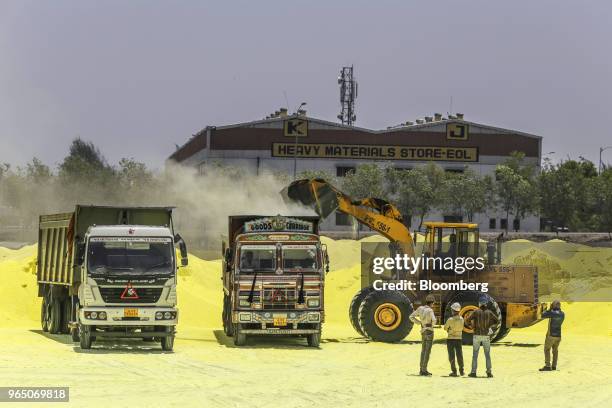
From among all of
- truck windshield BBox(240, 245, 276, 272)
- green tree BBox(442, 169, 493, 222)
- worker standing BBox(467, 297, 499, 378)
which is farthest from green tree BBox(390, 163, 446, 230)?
worker standing BBox(467, 297, 499, 378)

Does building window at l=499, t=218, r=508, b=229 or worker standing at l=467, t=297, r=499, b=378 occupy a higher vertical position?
building window at l=499, t=218, r=508, b=229

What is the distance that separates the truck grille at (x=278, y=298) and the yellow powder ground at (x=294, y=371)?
4.30ft

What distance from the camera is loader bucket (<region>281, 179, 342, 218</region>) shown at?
37.6 meters

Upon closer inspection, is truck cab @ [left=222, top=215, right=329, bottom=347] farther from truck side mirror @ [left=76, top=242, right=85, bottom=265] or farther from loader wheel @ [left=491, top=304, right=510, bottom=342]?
loader wheel @ [left=491, top=304, right=510, bottom=342]

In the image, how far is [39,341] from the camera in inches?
1383

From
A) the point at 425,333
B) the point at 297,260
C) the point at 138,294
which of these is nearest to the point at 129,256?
the point at 138,294

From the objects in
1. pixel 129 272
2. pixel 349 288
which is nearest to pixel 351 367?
pixel 129 272

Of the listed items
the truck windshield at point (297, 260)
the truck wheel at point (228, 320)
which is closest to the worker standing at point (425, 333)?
the truck windshield at point (297, 260)

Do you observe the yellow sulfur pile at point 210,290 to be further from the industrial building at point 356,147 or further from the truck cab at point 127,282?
the industrial building at point 356,147

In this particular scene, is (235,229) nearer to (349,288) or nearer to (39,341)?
(39,341)

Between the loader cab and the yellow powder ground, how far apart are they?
2885mm

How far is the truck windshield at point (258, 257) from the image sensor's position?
34.4 m

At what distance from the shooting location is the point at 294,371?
28672mm

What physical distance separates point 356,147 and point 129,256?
91.7m
